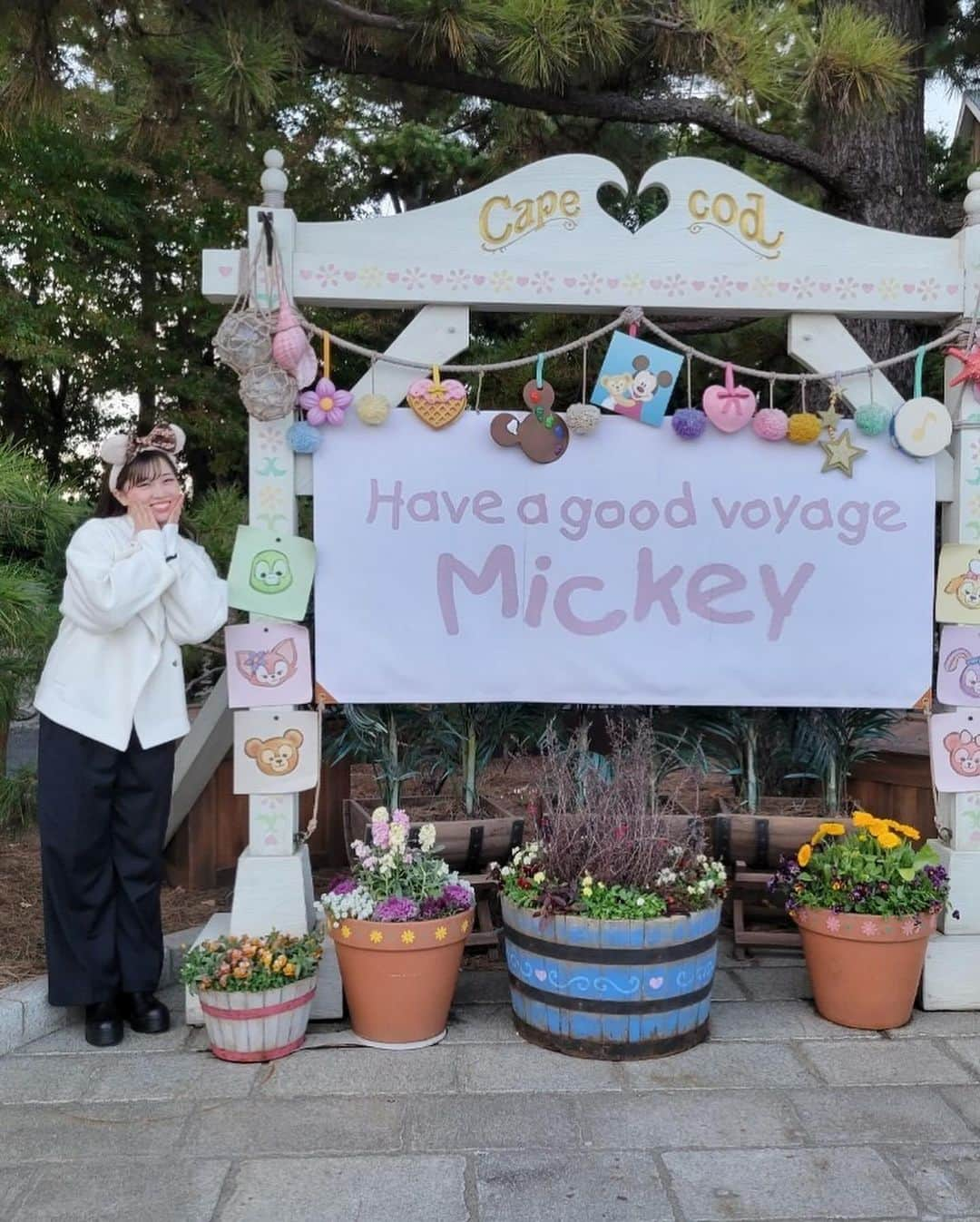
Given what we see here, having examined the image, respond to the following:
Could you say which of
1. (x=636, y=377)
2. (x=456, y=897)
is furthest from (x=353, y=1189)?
(x=636, y=377)

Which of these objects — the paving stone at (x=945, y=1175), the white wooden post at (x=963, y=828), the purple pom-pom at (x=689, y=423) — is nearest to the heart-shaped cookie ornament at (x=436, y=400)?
the purple pom-pom at (x=689, y=423)

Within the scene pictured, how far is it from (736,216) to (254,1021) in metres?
2.79

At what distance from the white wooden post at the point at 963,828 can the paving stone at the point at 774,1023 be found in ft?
1.18

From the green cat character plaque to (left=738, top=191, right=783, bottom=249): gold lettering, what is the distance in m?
1.69

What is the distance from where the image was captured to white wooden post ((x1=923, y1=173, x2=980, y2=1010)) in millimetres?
3498

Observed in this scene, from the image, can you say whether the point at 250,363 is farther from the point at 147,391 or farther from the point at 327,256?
the point at 147,391

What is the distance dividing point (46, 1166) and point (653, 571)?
2.32 meters

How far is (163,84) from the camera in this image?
471 cm

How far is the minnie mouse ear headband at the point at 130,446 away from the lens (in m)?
3.28

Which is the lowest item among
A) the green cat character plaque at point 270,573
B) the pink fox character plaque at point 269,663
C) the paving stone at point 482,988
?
the paving stone at point 482,988

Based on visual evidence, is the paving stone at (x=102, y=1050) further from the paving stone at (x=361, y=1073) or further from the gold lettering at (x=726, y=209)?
the gold lettering at (x=726, y=209)

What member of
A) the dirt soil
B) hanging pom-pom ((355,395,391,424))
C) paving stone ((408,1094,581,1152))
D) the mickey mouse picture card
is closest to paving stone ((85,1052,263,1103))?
paving stone ((408,1094,581,1152))

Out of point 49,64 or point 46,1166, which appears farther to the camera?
point 49,64

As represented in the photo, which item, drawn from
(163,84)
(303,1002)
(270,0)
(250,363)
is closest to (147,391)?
(163,84)
